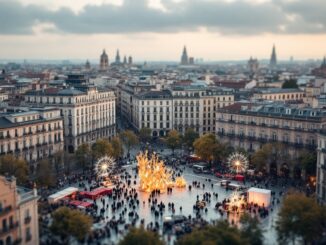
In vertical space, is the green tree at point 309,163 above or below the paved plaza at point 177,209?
above

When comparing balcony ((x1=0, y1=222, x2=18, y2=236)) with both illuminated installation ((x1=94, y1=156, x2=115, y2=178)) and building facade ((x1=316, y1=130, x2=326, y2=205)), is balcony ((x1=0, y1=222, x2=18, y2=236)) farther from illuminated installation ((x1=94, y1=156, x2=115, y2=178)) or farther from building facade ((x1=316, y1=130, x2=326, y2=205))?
building facade ((x1=316, y1=130, x2=326, y2=205))

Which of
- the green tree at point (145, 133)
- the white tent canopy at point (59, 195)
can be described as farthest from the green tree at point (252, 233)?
the green tree at point (145, 133)

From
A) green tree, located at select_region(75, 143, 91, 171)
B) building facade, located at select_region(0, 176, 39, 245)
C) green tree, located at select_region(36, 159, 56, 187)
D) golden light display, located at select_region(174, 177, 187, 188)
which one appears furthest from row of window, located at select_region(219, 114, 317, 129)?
building facade, located at select_region(0, 176, 39, 245)

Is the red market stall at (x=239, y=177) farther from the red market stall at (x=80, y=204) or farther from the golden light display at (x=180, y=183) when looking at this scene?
the red market stall at (x=80, y=204)

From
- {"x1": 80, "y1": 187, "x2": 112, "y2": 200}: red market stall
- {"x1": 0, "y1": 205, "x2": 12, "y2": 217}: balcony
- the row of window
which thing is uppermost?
the row of window

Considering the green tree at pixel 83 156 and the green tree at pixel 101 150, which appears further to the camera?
the green tree at pixel 101 150

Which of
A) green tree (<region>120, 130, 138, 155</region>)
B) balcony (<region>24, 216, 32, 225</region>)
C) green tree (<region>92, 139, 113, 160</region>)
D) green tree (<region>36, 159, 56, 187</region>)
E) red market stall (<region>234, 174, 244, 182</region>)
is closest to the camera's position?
balcony (<region>24, 216, 32, 225</region>)
